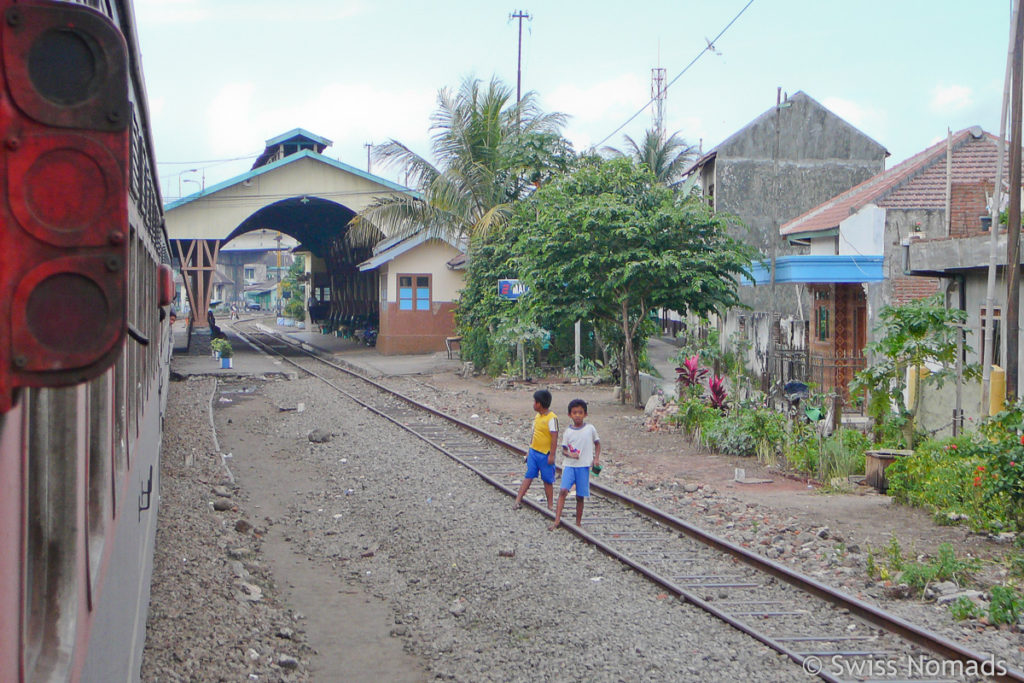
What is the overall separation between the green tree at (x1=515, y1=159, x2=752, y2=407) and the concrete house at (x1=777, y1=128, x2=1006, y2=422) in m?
2.80

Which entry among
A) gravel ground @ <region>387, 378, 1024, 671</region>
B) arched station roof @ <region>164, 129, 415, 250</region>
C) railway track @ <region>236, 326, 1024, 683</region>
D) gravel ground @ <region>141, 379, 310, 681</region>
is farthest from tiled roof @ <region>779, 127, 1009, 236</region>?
gravel ground @ <region>141, 379, 310, 681</region>

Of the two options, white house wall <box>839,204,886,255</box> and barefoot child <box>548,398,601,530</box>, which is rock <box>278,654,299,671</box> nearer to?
barefoot child <box>548,398,601,530</box>

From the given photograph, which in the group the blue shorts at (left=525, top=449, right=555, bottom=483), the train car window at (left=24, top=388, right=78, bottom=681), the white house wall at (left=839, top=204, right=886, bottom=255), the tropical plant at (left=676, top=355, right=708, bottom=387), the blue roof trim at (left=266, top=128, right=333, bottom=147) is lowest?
the blue shorts at (left=525, top=449, right=555, bottom=483)

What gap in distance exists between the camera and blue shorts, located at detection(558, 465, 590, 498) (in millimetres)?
9461

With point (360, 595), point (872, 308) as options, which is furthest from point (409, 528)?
point (872, 308)

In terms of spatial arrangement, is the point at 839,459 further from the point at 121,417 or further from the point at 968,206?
the point at 121,417

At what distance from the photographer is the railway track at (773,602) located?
577 cm

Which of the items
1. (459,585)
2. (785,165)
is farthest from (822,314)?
(459,585)

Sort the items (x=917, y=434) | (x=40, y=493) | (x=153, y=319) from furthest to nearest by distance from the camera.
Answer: (x=917, y=434) < (x=153, y=319) < (x=40, y=493)

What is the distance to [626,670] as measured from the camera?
19.2 feet

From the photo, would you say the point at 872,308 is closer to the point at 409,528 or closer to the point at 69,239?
the point at 409,528

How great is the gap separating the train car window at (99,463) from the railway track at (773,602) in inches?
164

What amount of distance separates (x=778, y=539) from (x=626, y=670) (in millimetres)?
3625

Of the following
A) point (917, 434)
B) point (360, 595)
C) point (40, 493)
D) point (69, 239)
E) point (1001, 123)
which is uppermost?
A: point (1001, 123)
